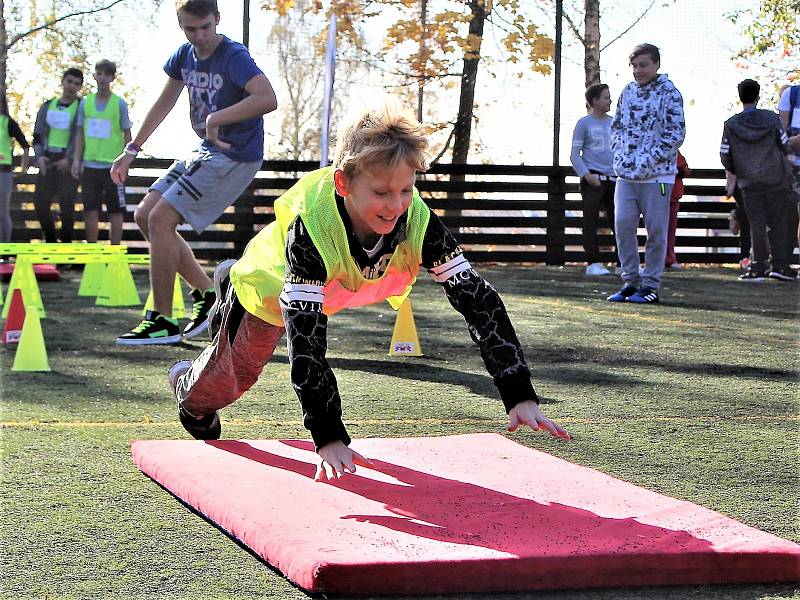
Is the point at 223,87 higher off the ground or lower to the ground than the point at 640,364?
higher

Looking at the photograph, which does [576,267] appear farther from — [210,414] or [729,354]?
[210,414]

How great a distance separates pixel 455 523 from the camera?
315 cm

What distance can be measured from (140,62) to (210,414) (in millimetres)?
15238

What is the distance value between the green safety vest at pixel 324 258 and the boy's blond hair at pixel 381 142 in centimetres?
16

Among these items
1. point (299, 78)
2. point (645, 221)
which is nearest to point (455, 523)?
point (645, 221)

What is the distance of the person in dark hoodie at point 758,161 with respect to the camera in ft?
40.5

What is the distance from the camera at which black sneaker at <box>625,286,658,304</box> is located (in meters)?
10.3

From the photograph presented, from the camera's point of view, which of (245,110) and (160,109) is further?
(160,109)

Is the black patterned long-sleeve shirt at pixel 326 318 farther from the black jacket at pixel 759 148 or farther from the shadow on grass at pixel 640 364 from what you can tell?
the black jacket at pixel 759 148

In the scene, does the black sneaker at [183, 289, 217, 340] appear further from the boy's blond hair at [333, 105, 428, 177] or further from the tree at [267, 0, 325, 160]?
the tree at [267, 0, 325, 160]

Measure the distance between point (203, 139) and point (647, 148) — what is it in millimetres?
4062

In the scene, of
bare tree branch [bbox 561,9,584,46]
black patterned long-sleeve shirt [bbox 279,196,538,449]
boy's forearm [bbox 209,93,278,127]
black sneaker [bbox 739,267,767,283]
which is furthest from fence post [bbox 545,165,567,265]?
black patterned long-sleeve shirt [bbox 279,196,538,449]

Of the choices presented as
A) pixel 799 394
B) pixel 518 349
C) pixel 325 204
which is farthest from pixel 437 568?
pixel 799 394

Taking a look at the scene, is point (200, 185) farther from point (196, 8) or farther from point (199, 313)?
point (196, 8)
